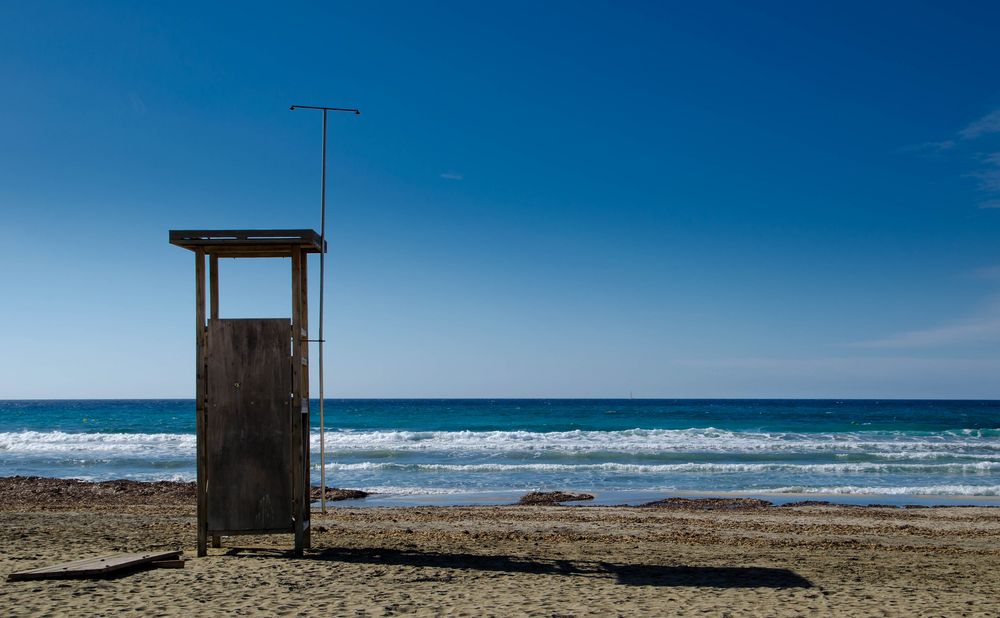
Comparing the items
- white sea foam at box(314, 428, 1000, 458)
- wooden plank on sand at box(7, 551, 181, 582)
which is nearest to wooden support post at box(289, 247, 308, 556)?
wooden plank on sand at box(7, 551, 181, 582)

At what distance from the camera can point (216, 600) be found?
6660 mm

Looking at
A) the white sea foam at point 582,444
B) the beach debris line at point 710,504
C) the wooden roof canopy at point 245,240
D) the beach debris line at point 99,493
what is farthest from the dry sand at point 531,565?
the white sea foam at point 582,444

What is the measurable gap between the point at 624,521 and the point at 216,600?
8093 mm

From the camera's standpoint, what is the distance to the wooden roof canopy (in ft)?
27.7

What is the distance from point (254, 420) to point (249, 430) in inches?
4.6

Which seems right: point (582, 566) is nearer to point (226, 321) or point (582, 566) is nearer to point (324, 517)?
point (226, 321)

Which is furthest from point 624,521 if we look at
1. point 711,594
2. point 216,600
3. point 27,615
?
point 27,615

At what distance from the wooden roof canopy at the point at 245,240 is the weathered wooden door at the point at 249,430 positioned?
0.76 m

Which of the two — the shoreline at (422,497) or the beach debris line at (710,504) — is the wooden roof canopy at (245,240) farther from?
the beach debris line at (710,504)

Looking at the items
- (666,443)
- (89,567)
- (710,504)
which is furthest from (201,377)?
(666,443)

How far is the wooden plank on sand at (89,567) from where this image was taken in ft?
23.8

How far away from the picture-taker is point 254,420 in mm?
8664

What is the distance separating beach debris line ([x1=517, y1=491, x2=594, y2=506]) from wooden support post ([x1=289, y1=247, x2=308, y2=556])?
29.2 feet

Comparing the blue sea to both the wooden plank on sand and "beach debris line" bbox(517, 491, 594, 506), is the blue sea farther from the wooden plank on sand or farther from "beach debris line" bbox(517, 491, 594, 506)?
the wooden plank on sand
